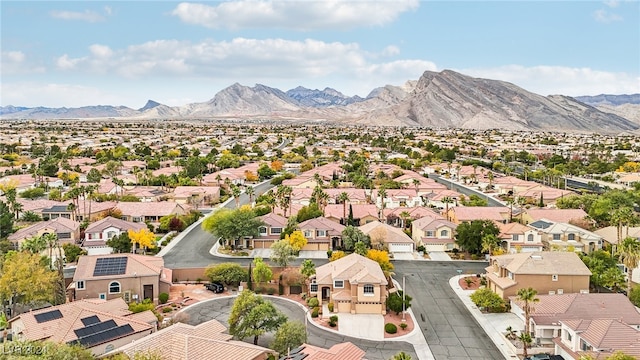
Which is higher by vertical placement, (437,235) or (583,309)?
(437,235)

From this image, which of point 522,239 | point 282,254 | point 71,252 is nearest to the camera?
point 282,254

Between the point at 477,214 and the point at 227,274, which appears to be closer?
the point at 227,274

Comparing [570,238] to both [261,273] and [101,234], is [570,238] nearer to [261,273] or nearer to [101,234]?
[261,273]

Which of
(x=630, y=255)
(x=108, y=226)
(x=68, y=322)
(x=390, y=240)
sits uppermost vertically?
(x=630, y=255)

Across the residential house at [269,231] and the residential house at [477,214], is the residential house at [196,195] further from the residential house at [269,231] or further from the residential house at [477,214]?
the residential house at [477,214]

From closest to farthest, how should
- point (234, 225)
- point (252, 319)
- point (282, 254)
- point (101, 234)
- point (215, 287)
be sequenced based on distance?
point (252, 319)
point (215, 287)
point (282, 254)
point (234, 225)
point (101, 234)

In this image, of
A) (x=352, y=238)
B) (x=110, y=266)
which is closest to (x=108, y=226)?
(x=110, y=266)

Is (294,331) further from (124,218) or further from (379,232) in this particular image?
(124,218)
